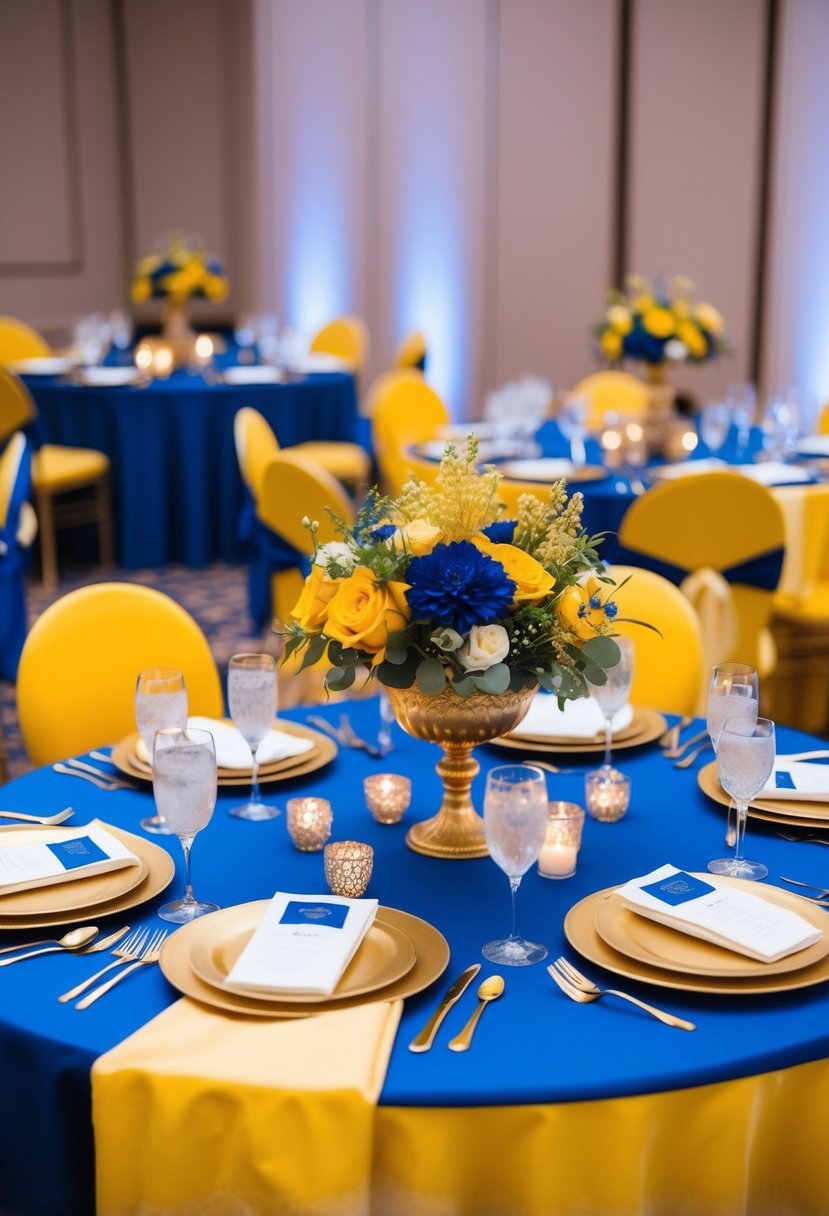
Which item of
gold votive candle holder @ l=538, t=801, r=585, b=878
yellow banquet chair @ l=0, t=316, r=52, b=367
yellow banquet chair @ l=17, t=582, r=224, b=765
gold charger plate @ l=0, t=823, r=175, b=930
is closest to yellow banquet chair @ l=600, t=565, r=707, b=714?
yellow banquet chair @ l=17, t=582, r=224, b=765

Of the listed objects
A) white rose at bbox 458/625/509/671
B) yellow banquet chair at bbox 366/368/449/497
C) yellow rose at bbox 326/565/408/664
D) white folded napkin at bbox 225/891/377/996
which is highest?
yellow rose at bbox 326/565/408/664

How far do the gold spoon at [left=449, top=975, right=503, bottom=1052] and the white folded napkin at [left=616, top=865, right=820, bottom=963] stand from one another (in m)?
0.21

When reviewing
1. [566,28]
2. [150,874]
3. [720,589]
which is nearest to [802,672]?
[720,589]

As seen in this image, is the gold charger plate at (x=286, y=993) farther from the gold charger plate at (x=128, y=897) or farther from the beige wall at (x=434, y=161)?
the beige wall at (x=434, y=161)

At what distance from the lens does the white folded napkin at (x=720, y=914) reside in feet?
4.88

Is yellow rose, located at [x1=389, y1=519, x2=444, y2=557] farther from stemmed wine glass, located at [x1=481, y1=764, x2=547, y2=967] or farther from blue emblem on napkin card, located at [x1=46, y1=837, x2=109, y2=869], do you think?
blue emblem on napkin card, located at [x1=46, y1=837, x2=109, y2=869]

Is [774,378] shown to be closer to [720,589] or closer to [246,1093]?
[720,589]

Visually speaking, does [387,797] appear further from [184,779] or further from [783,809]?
[783,809]

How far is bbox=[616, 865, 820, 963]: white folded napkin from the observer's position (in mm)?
1487

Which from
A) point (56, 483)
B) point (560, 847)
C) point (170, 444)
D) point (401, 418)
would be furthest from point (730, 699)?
point (170, 444)

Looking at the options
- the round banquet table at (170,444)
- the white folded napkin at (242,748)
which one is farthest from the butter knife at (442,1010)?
the round banquet table at (170,444)

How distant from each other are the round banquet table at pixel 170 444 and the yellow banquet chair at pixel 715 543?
10.5 feet

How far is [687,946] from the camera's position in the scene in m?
1.51

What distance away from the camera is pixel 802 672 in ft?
14.5
